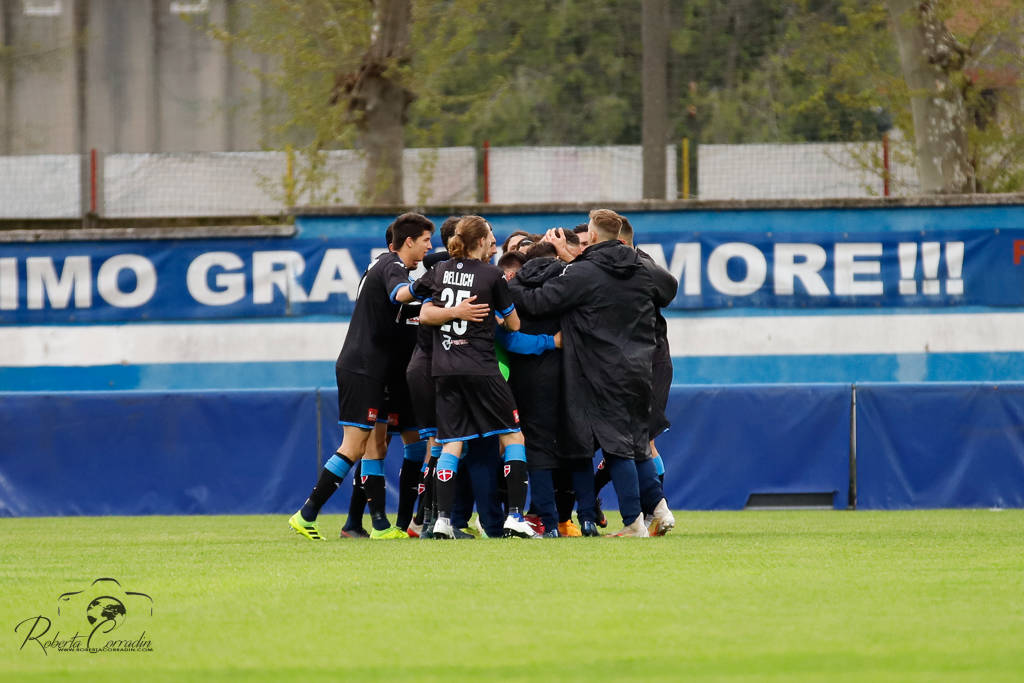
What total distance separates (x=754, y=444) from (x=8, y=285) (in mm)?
8335

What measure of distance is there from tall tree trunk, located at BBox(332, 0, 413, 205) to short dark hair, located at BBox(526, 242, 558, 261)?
884 cm

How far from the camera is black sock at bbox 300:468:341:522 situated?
A: 9.38 meters

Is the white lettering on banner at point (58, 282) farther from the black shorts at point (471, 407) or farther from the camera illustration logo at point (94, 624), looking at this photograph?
the camera illustration logo at point (94, 624)

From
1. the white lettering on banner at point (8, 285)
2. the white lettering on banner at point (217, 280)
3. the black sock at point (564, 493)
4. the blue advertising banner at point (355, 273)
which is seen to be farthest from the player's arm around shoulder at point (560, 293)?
the white lettering on banner at point (8, 285)

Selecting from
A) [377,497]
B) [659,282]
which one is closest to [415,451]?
[377,497]

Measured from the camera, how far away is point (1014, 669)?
4.27 meters

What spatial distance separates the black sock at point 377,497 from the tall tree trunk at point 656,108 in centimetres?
899

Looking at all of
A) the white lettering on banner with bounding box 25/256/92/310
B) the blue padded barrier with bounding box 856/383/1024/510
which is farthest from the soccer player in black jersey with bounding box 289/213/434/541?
the white lettering on banner with bounding box 25/256/92/310


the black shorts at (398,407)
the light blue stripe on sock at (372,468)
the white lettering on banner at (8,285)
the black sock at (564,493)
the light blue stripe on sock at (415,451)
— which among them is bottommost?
the black sock at (564,493)

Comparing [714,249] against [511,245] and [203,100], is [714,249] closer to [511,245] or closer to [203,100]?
[511,245]

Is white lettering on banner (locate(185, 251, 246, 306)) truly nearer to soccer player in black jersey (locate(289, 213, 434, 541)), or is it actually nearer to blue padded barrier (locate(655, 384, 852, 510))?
blue padded barrier (locate(655, 384, 852, 510))

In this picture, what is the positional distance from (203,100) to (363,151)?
7619 millimetres

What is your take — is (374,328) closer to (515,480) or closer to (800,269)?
(515,480)

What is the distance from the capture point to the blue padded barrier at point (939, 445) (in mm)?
12828
